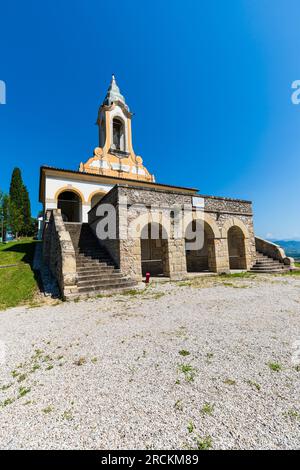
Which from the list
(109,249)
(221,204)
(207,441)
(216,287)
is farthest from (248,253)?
(207,441)

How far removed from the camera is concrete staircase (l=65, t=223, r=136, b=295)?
7.18 metres

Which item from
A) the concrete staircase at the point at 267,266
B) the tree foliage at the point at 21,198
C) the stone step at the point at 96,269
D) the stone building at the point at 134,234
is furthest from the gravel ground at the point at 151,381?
the tree foliage at the point at 21,198

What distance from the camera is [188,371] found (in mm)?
2551

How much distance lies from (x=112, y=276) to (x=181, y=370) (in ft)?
18.9

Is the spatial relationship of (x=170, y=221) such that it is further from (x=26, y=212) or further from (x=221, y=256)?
(x=26, y=212)

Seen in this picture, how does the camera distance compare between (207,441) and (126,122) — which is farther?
(126,122)

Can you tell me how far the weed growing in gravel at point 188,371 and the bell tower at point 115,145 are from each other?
17.8m

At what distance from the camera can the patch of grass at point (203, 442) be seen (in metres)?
1.55

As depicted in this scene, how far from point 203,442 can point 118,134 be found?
24.1 metres

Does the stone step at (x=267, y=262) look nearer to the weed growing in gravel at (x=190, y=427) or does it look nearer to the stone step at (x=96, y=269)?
the stone step at (x=96, y=269)

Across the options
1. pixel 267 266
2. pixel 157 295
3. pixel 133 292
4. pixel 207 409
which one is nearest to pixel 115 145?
pixel 267 266

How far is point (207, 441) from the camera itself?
159cm

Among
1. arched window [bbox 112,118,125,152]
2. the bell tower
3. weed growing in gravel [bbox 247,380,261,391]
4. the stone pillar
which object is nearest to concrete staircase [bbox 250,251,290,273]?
the stone pillar

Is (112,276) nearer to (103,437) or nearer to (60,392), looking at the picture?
(60,392)
